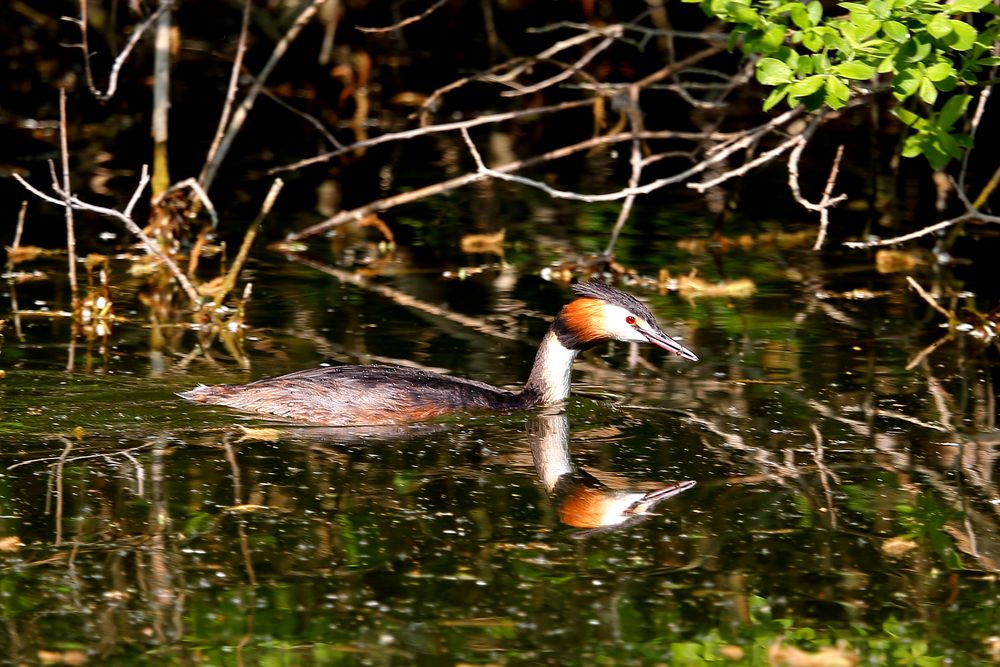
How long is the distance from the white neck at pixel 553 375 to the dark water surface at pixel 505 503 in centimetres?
14

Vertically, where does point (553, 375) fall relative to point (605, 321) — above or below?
below

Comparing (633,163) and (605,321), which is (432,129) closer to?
(633,163)

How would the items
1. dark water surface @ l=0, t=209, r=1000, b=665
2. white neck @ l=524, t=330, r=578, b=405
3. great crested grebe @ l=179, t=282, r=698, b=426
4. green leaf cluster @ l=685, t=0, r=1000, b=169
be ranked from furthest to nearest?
white neck @ l=524, t=330, r=578, b=405 → great crested grebe @ l=179, t=282, r=698, b=426 → green leaf cluster @ l=685, t=0, r=1000, b=169 → dark water surface @ l=0, t=209, r=1000, b=665

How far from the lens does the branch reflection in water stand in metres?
7.10

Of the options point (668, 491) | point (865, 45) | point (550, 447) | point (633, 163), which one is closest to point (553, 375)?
point (550, 447)

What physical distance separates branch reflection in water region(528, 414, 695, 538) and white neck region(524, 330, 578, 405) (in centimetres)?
68

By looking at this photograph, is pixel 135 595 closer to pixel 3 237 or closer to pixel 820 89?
pixel 820 89

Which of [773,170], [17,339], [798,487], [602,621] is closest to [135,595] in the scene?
[602,621]

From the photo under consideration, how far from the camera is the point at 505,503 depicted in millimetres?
7266

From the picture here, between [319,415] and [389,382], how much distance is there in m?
0.39

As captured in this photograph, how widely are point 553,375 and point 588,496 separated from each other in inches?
63.1

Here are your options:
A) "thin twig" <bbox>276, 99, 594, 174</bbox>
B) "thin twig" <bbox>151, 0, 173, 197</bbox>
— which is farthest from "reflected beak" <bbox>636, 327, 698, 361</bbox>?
"thin twig" <bbox>151, 0, 173, 197</bbox>

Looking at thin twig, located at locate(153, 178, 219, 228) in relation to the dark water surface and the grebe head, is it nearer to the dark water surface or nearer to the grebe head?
the dark water surface

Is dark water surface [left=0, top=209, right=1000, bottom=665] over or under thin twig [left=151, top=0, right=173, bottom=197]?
under
